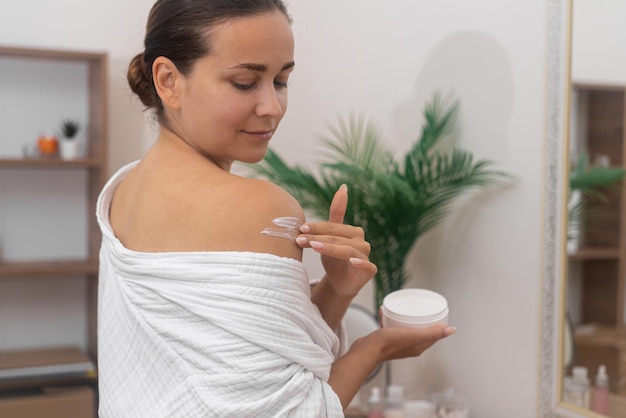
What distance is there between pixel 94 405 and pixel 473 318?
5.36ft

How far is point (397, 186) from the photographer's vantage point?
7.68 feet

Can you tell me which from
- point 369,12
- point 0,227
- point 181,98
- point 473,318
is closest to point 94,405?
point 0,227

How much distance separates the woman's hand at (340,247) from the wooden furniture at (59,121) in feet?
7.79

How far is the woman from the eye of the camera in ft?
3.11

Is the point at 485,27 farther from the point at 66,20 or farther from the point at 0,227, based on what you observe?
the point at 0,227

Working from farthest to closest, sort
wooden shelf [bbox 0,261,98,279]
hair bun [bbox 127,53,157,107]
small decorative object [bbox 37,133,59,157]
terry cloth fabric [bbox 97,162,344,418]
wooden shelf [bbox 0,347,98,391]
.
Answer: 1. small decorative object [bbox 37,133,59,157]
2. wooden shelf [bbox 0,261,98,279]
3. wooden shelf [bbox 0,347,98,391]
4. hair bun [bbox 127,53,157,107]
5. terry cloth fabric [bbox 97,162,344,418]

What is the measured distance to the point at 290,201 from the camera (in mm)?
1009

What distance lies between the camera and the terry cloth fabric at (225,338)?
37.0 inches

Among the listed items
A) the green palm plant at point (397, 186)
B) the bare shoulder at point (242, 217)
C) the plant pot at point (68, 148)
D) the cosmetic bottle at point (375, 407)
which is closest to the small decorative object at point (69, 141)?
the plant pot at point (68, 148)

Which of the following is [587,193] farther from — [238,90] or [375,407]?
[238,90]

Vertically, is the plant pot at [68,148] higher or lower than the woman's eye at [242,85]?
higher

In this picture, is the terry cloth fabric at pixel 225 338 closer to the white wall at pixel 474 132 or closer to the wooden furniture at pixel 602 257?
the wooden furniture at pixel 602 257

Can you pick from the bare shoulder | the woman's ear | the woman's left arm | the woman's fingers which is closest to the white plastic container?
the woman's left arm

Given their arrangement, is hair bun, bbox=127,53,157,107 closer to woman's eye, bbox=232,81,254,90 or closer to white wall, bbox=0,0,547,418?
woman's eye, bbox=232,81,254,90
